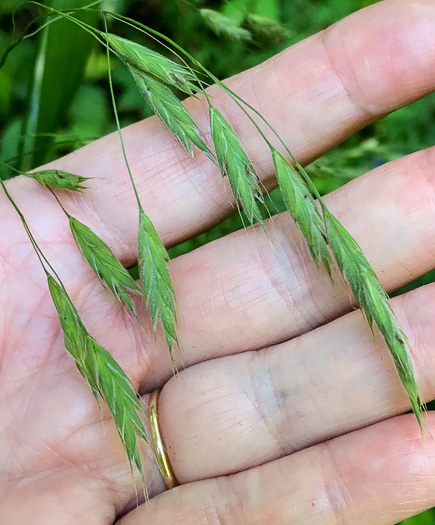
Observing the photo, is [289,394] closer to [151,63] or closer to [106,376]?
[106,376]

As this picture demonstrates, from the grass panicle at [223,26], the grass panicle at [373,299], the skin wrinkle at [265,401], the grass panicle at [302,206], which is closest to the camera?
the grass panicle at [373,299]

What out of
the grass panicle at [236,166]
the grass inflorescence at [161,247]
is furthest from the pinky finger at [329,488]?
the grass panicle at [236,166]

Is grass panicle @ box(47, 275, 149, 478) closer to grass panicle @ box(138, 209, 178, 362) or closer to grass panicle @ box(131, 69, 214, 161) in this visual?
grass panicle @ box(138, 209, 178, 362)

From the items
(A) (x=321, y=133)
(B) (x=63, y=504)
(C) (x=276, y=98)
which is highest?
(C) (x=276, y=98)

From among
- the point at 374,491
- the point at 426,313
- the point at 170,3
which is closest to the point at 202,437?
the point at 374,491

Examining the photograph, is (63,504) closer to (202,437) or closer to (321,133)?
(202,437)

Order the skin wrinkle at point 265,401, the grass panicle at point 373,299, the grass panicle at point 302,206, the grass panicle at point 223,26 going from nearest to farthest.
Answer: the grass panicle at point 373,299
the grass panicle at point 302,206
the skin wrinkle at point 265,401
the grass panicle at point 223,26

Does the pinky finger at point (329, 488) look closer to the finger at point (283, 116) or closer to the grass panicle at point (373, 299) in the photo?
the grass panicle at point (373, 299)

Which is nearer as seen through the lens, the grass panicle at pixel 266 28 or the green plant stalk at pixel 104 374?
the green plant stalk at pixel 104 374
